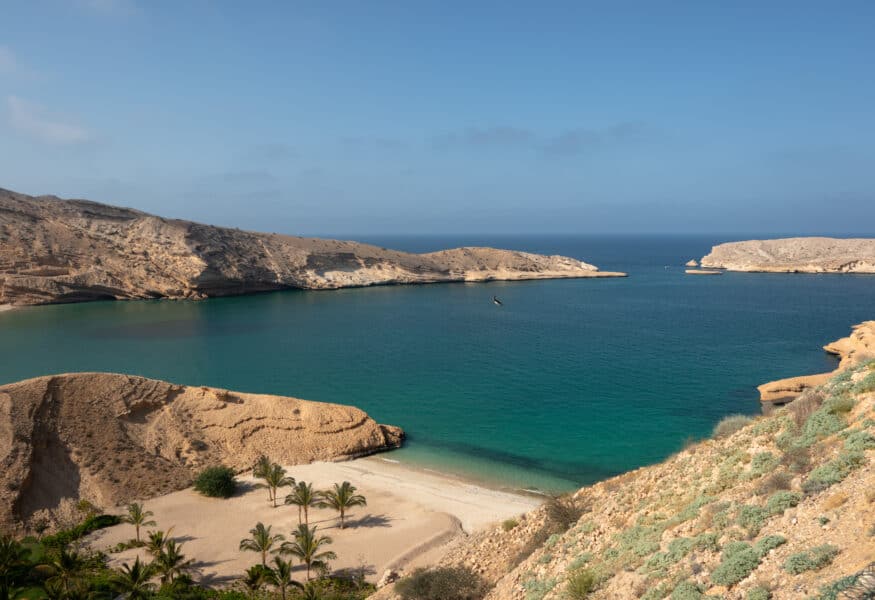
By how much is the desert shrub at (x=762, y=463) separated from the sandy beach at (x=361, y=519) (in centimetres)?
1165

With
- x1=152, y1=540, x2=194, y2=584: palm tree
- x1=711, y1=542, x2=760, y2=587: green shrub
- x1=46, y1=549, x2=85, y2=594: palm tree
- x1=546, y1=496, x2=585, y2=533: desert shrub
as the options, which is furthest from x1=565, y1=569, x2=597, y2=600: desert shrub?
x1=46, y1=549, x2=85, y2=594: palm tree

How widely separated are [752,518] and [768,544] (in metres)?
0.91

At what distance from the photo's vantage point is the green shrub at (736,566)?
7309 mm

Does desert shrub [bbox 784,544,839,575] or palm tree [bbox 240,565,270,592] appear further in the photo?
palm tree [bbox 240,565,270,592]

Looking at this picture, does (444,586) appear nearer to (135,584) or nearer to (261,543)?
(261,543)

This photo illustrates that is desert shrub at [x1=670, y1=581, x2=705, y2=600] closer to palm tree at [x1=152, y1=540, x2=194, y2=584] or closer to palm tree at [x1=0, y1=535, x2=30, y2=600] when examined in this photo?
palm tree at [x1=152, y1=540, x2=194, y2=584]

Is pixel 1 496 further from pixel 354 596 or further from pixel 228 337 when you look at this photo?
pixel 228 337

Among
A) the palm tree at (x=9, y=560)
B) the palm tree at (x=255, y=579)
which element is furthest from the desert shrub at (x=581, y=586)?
the palm tree at (x=9, y=560)

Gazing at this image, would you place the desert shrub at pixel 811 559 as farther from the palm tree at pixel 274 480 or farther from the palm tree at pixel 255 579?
the palm tree at pixel 274 480

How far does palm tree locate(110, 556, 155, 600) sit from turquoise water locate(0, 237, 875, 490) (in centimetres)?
1350

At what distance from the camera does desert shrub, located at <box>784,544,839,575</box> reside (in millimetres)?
6668

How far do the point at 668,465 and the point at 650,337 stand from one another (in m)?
41.6

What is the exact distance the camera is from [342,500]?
21125 millimetres

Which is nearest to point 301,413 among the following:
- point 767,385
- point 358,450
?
point 358,450
